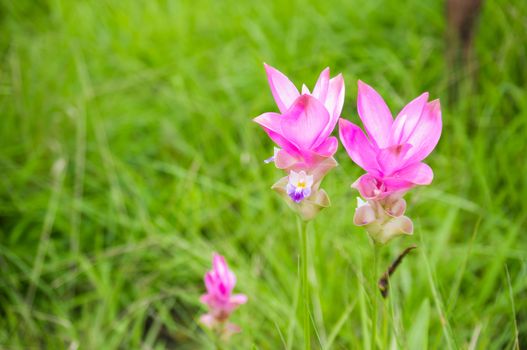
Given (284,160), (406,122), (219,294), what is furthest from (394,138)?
(219,294)

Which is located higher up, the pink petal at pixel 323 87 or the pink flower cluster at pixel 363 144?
the pink petal at pixel 323 87

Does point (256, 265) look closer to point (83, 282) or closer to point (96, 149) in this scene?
point (83, 282)

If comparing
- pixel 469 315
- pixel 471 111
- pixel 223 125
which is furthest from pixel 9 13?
pixel 469 315

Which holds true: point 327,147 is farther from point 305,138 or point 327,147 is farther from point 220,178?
point 220,178

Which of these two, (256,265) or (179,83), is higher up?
(179,83)

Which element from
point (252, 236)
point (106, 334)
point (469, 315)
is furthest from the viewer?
point (252, 236)

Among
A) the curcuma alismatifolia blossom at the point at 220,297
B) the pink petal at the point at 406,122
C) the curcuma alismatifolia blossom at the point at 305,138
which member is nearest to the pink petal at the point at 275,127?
the curcuma alismatifolia blossom at the point at 305,138

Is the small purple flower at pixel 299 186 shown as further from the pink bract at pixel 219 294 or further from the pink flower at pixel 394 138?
the pink bract at pixel 219 294
